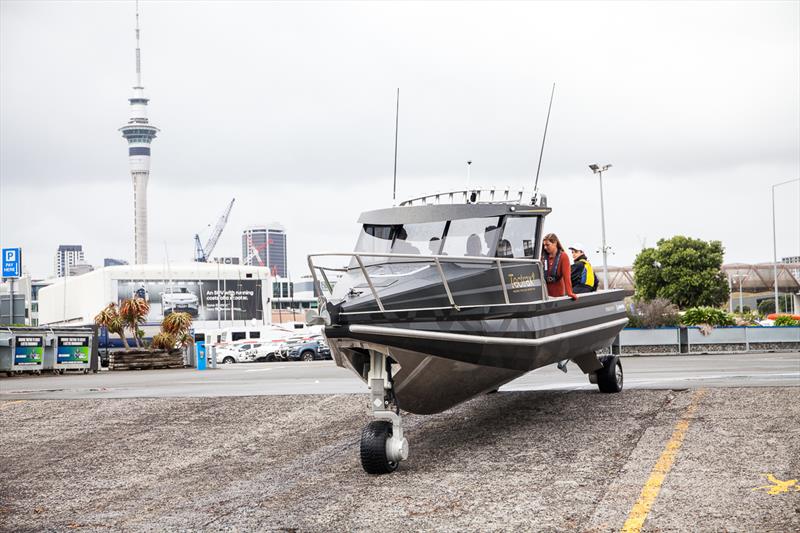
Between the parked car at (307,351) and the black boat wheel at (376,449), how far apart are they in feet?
131

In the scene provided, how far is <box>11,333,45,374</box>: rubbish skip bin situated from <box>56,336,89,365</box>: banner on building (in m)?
0.80

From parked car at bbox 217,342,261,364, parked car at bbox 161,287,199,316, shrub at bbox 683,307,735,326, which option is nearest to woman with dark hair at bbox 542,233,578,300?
shrub at bbox 683,307,735,326

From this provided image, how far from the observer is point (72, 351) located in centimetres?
3288

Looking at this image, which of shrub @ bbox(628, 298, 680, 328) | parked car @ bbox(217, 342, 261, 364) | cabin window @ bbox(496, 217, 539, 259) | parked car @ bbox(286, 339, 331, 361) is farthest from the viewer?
parked car @ bbox(217, 342, 261, 364)

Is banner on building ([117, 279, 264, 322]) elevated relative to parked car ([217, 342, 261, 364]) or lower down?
elevated

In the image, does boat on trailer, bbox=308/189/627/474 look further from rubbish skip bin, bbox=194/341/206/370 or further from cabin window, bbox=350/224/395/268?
rubbish skip bin, bbox=194/341/206/370

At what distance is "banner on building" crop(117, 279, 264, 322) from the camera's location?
12256cm

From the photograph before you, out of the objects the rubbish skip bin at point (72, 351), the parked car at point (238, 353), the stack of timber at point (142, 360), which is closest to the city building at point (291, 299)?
the parked car at point (238, 353)

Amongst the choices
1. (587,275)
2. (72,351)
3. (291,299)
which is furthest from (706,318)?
(291,299)

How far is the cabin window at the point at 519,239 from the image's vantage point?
421 inches

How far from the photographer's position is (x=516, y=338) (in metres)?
10.1

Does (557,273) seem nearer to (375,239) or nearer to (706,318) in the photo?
(375,239)

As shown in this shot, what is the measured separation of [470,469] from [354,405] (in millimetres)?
4771

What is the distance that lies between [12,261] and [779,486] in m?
37.8
